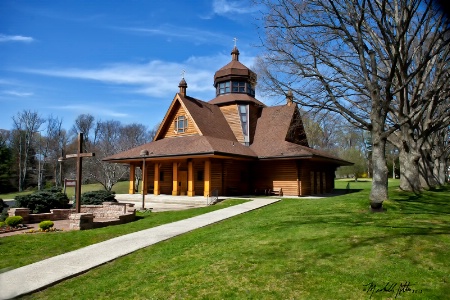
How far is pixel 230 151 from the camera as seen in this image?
890 inches

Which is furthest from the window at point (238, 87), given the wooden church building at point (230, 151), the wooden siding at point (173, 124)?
the wooden siding at point (173, 124)

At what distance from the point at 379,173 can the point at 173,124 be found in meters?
19.0

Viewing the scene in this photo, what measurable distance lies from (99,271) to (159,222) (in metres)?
6.12

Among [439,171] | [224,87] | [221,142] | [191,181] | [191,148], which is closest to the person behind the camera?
[191,148]

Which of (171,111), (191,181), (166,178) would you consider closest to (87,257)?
(191,181)

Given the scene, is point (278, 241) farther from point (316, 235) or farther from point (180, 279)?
point (180, 279)

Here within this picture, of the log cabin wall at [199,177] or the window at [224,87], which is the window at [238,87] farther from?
the log cabin wall at [199,177]

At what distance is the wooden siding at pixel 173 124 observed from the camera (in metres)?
26.2

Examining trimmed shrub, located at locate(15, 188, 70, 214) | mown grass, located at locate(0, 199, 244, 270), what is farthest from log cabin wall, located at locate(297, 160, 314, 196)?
trimmed shrub, located at locate(15, 188, 70, 214)

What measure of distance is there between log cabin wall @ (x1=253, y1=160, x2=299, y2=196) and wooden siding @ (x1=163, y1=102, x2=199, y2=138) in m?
5.96

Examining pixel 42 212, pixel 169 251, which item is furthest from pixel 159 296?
pixel 42 212

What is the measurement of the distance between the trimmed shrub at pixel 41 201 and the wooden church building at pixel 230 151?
685 cm

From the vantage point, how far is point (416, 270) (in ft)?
17.7

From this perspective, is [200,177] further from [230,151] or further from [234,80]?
[234,80]
